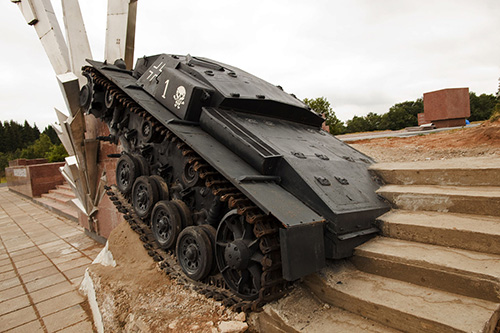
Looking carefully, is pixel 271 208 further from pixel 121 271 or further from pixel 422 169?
pixel 121 271

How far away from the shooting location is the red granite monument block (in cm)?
1298

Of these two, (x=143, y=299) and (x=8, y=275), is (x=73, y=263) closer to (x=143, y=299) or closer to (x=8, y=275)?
(x=8, y=275)

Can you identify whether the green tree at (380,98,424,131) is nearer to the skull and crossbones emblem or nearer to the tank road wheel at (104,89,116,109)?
the tank road wheel at (104,89,116,109)

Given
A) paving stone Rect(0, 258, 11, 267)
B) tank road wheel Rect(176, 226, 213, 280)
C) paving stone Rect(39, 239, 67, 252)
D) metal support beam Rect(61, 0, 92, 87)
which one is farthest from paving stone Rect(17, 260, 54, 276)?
metal support beam Rect(61, 0, 92, 87)

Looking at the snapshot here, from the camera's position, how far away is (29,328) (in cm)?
348

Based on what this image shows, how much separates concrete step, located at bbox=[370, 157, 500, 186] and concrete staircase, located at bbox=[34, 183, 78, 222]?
9.35 meters

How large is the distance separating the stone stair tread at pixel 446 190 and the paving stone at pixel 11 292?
5.11 metres

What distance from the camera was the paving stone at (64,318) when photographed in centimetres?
349

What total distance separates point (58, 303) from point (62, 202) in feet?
31.9

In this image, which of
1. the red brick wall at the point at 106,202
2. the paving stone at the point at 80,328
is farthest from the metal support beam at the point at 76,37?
the paving stone at the point at 80,328

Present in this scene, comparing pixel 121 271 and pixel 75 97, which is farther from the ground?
pixel 75 97

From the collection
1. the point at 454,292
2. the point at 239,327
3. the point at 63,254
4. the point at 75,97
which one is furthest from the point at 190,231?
the point at 75,97

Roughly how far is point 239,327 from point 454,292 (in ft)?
5.26

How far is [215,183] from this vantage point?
2.91 metres
